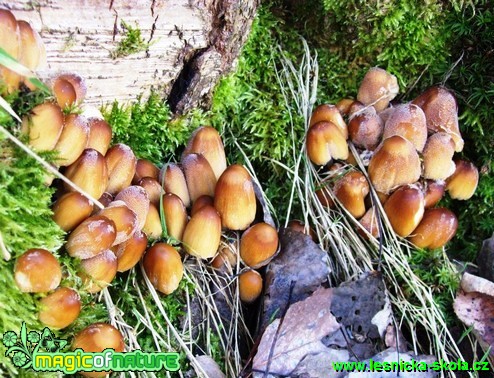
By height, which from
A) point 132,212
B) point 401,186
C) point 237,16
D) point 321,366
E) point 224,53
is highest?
point 237,16

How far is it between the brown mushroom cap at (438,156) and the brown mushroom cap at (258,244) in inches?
30.0

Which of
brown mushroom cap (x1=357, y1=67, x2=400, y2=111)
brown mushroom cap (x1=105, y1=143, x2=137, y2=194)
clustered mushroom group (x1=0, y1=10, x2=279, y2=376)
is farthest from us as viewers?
brown mushroom cap (x1=357, y1=67, x2=400, y2=111)

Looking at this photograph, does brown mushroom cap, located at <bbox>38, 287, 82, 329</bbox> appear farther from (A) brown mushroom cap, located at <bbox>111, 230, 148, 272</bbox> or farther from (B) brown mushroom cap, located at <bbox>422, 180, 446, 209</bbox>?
(B) brown mushroom cap, located at <bbox>422, 180, 446, 209</bbox>

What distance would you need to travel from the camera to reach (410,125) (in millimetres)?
2432

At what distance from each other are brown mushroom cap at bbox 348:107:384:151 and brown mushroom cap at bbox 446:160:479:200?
0.39 metres

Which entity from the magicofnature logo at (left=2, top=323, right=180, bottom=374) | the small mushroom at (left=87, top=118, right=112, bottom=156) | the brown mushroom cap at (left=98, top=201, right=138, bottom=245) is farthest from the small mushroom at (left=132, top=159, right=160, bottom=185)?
the magicofnature logo at (left=2, top=323, right=180, bottom=374)

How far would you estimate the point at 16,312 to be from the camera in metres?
1.64

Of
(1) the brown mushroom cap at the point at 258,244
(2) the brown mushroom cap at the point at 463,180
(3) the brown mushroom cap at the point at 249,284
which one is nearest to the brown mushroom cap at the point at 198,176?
(1) the brown mushroom cap at the point at 258,244

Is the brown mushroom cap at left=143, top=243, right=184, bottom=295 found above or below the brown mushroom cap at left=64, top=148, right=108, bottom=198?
below

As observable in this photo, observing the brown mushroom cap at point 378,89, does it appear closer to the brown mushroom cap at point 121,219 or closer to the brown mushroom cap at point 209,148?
the brown mushroom cap at point 209,148

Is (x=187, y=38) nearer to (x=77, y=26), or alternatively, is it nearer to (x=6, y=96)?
(x=77, y=26)

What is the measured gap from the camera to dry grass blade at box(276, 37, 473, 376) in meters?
2.30

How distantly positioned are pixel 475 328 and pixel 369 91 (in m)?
1.15

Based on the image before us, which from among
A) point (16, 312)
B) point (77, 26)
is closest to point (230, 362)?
point (16, 312)
